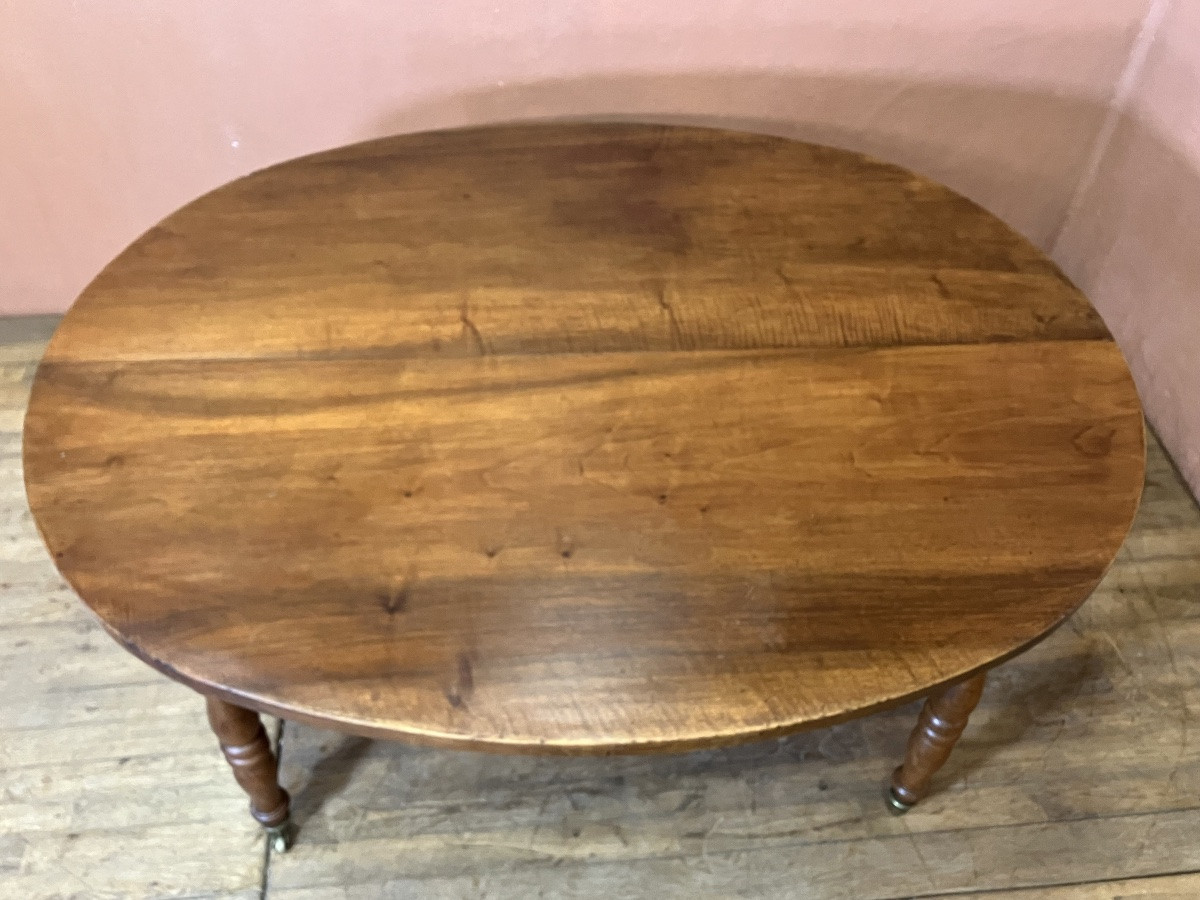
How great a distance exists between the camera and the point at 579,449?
0.95 m

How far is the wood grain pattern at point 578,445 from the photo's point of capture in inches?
31.6

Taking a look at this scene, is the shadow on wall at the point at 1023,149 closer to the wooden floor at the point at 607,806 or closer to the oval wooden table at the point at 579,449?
the oval wooden table at the point at 579,449

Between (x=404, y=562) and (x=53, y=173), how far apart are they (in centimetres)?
116

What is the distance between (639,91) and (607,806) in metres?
1.04

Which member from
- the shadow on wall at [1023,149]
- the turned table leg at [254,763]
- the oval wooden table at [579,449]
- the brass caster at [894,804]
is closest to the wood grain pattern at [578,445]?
the oval wooden table at [579,449]

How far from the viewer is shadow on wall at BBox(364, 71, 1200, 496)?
5.01 feet

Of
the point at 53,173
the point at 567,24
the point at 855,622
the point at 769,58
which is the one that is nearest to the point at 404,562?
the point at 855,622

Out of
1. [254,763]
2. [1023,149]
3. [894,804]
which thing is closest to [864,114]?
[1023,149]

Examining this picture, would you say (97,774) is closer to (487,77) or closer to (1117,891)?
(487,77)

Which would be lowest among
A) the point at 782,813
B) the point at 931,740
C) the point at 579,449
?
the point at 782,813

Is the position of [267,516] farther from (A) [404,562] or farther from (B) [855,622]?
(B) [855,622]

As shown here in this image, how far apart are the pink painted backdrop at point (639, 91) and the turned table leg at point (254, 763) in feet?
3.07

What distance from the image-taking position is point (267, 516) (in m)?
0.89

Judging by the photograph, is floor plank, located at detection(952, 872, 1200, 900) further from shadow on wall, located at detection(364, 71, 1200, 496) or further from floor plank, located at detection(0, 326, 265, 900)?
floor plank, located at detection(0, 326, 265, 900)
